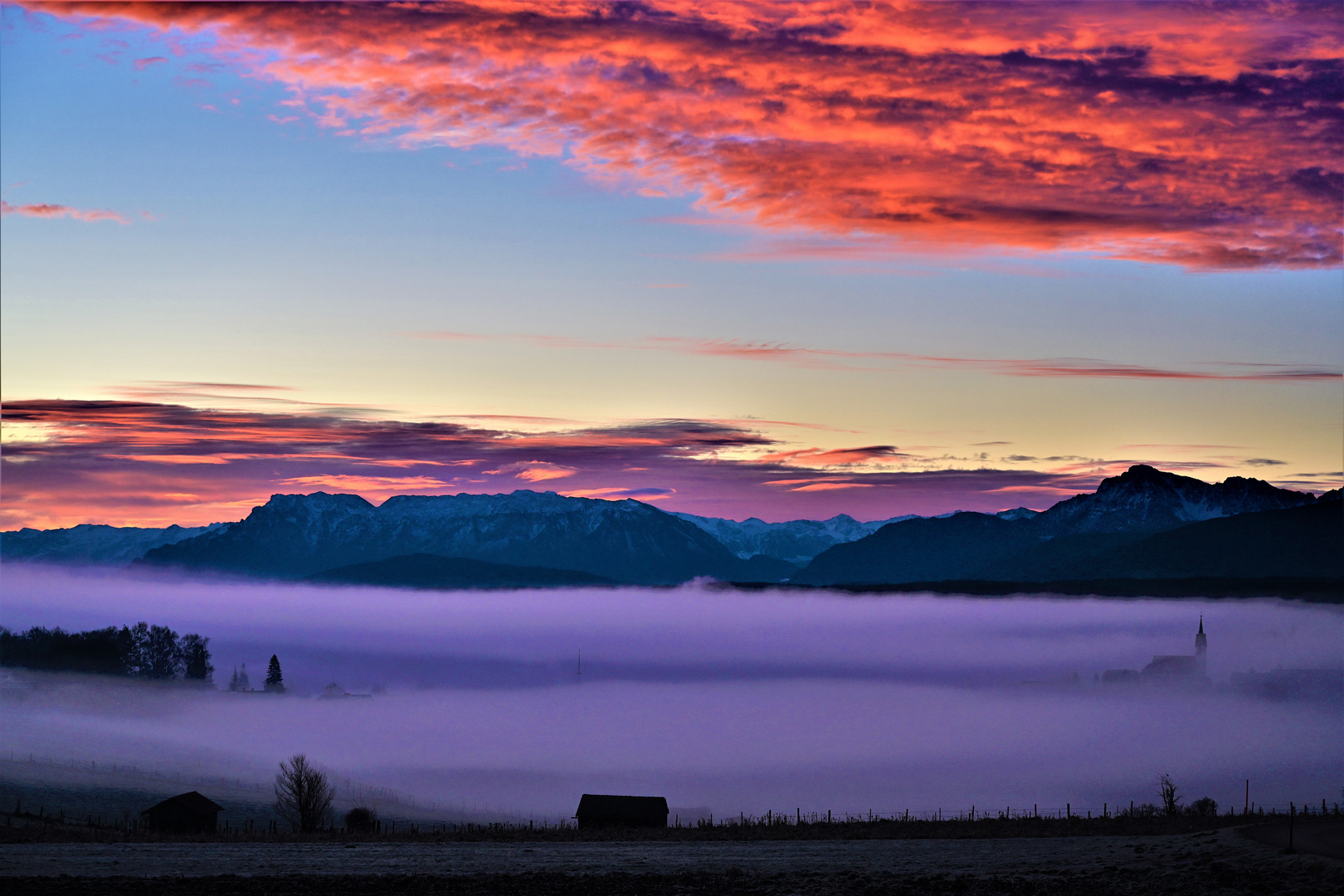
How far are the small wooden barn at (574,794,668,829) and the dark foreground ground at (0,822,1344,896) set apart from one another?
30.0 m

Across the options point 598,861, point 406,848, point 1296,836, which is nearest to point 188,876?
point 406,848

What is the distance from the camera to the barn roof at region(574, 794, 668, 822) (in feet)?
325

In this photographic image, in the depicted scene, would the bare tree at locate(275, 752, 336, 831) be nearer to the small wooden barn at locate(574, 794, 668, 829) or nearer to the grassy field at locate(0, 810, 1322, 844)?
the grassy field at locate(0, 810, 1322, 844)

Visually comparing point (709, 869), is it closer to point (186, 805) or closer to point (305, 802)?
point (305, 802)

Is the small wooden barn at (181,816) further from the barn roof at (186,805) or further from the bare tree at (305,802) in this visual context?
the bare tree at (305,802)

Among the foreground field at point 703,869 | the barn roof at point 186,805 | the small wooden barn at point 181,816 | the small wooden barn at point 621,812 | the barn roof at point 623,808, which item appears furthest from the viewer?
the barn roof at point 186,805

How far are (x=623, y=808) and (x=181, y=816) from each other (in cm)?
3854

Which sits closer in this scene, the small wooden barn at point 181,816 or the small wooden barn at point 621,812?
the small wooden barn at point 621,812

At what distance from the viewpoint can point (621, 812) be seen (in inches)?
3912

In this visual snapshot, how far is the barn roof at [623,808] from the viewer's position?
98.9m

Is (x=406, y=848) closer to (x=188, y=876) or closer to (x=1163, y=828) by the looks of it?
(x=188, y=876)

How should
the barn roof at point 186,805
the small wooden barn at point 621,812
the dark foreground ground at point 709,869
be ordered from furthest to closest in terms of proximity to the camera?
the barn roof at point 186,805
the small wooden barn at point 621,812
the dark foreground ground at point 709,869

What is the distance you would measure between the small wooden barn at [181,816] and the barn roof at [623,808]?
31993 mm

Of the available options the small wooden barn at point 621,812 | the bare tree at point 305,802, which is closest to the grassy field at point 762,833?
the small wooden barn at point 621,812
